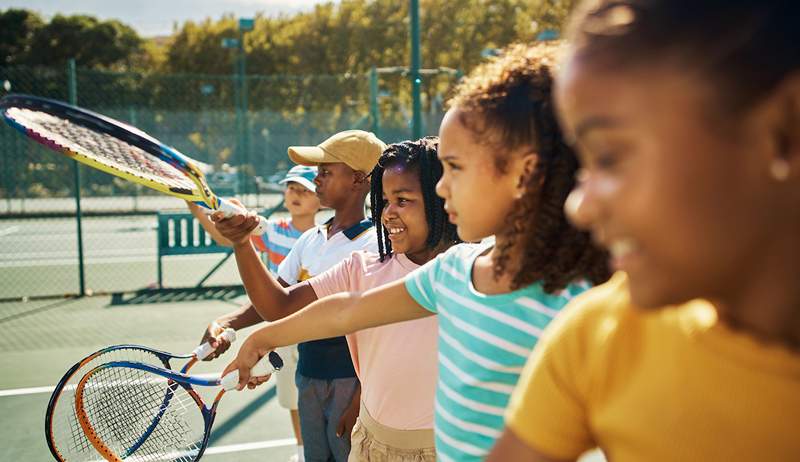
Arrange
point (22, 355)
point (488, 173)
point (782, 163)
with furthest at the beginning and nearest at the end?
1. point (22, 355)
2. point (488, 173)
3. point (782, 163)

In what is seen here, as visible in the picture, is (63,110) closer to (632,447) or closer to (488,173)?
(488,173)

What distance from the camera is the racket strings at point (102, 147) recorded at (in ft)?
8.88

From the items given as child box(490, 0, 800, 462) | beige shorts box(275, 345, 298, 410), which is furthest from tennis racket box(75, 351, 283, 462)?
child box(490, 0, 800, 462)

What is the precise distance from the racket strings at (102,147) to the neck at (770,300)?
2.25 meters

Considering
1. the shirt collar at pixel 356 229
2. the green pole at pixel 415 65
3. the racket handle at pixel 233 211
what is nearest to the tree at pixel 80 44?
the green pole at pixel 415 65

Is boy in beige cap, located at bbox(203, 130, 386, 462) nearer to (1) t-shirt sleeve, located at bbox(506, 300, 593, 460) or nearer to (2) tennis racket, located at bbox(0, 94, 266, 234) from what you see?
(2) tennis racket, located at bbox(0, 94, 266, 234)

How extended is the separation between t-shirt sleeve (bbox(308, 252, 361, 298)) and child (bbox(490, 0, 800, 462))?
155 centimetres

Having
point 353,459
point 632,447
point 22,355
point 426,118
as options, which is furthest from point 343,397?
point 426,118

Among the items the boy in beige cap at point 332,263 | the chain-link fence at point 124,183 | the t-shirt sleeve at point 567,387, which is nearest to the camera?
the t-shirt sleeve at point 567,387

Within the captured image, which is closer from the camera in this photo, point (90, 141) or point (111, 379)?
point (111, 379)

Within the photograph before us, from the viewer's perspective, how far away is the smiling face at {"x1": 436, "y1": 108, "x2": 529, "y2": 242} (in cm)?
149

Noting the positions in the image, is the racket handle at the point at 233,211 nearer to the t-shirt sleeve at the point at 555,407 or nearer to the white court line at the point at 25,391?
the t-shirt sleeve at the point at 555,407

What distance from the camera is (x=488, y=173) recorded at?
4.88 ft

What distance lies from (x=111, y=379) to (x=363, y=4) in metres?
29.3
